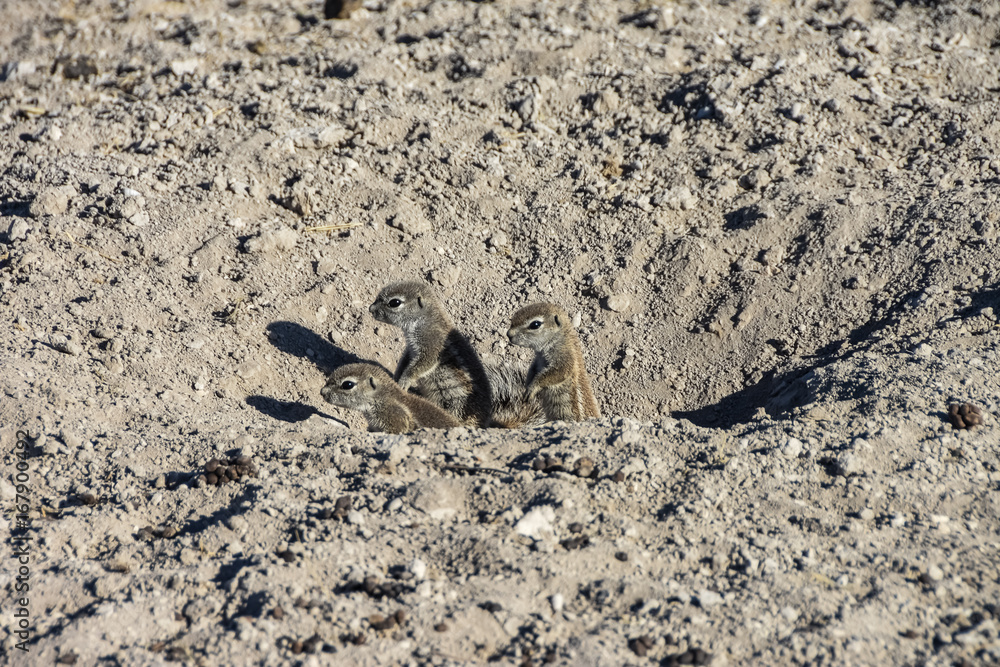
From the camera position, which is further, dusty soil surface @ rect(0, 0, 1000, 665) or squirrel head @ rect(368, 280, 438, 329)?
squirrel head @ rect(368, 280, 438, 329)

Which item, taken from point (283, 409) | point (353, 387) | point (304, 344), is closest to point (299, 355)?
point (304, 344)

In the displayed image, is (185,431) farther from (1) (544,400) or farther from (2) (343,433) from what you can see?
(1) (544,400)

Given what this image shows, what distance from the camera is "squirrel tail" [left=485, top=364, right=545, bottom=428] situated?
7336mm

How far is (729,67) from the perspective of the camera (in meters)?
9.12

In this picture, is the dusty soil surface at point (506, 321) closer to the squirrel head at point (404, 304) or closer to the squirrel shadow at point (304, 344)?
the squirrel shadow at point (304, 344)

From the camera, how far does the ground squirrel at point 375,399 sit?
21.7 ft

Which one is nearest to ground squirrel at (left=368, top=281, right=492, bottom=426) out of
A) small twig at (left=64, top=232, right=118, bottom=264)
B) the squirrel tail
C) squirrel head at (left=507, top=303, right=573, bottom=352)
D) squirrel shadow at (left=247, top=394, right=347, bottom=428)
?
the squirrel tail

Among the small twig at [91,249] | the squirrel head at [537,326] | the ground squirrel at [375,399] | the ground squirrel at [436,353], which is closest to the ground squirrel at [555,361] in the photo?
the squirrel head at [537,326]

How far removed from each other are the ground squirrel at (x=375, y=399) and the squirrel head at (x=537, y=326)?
942 mm

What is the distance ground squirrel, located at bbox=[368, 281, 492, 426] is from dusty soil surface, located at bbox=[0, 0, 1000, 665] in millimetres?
638

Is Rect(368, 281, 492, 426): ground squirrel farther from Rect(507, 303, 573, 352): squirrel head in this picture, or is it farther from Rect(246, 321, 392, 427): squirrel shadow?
Rect(507, 303, 573, 352): squirrel head

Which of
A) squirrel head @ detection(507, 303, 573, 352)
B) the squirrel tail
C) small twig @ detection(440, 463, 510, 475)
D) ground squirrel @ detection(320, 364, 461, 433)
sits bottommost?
the squirrel tail

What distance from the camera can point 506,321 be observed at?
7.89 m

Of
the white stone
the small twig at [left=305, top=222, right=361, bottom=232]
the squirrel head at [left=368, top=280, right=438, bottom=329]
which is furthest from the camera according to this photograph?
the small twig at [left=305, top=222, right=361, bottom=232]
